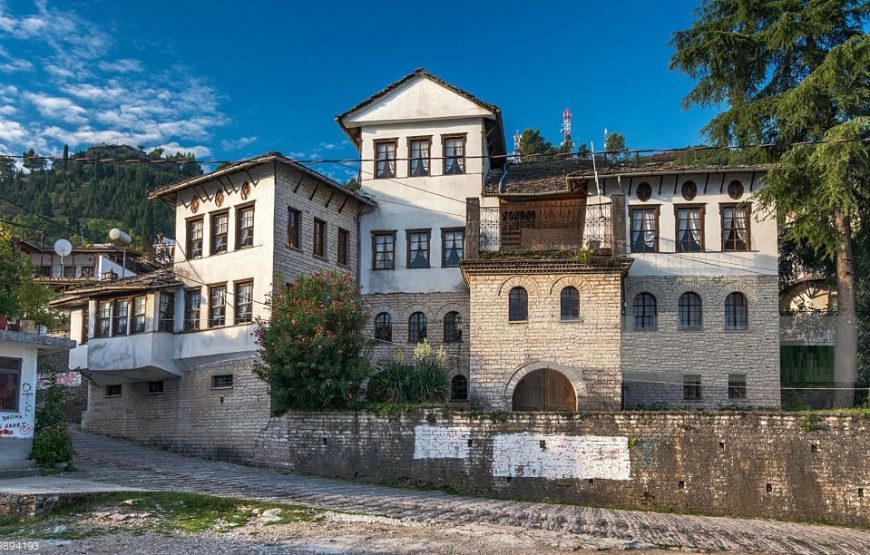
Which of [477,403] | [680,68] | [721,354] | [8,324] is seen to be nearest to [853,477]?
[721,354]

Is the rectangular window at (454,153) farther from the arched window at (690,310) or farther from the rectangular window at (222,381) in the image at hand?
the rectangular window at (222,381)

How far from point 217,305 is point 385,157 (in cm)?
894

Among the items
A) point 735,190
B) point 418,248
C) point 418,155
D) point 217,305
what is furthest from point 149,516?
point 735,190

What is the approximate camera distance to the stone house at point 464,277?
2750 cm

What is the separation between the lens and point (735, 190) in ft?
98.3

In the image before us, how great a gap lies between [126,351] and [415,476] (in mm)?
12450

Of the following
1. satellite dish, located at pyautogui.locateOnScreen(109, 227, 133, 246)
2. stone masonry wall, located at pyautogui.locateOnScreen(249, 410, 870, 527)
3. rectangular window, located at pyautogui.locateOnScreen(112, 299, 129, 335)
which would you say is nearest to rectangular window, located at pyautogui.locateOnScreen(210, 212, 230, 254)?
rectangular window, located at pyautogui.locateOnScreen(112, 299, 129, 335)

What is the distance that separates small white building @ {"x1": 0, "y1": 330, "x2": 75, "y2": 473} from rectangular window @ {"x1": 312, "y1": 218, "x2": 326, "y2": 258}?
1023 cm

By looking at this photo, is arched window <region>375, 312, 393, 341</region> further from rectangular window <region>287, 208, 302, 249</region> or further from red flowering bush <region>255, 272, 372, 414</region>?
red flowering bush <region>255, 272, 372, 414</region>

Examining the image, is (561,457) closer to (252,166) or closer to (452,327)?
(452,327)

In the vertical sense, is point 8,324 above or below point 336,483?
above

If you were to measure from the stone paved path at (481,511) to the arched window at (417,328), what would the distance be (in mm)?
8469

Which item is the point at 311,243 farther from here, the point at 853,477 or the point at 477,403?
the point at 853,477

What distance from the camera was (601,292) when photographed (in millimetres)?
27312
